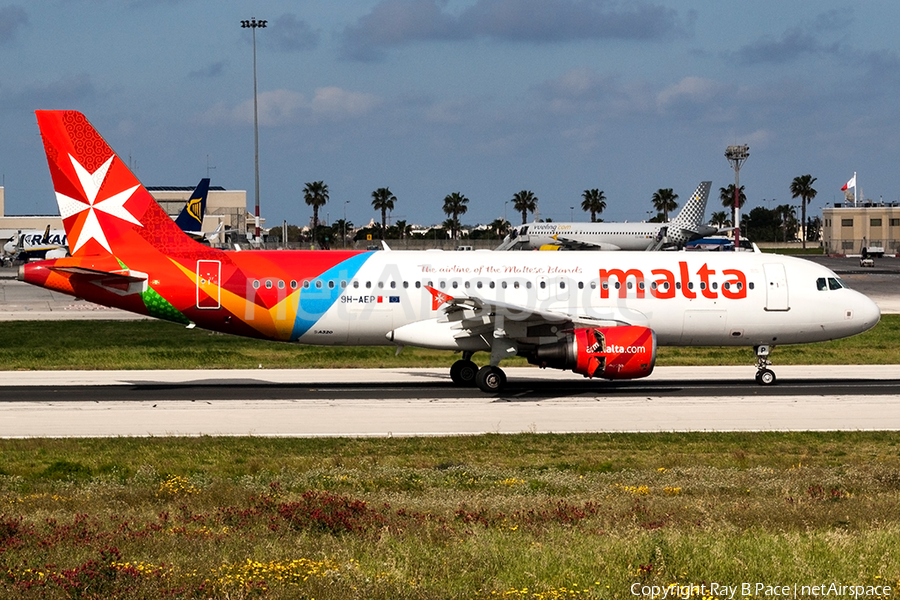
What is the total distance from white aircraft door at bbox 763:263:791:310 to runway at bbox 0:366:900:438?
2.36 metres

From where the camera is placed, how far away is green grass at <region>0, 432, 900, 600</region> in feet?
32.9

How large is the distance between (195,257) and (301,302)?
3174mm

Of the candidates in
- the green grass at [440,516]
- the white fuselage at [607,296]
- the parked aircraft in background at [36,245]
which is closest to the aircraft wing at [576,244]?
the parked aircraft in background at [36,245]

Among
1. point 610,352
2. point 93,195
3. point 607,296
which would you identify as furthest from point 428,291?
point 93,195

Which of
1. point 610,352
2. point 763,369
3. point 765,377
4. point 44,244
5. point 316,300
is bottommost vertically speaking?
point 765,377

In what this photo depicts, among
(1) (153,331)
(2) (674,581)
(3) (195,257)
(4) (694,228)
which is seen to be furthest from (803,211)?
(2) (674,581)

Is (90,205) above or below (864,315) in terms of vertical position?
above

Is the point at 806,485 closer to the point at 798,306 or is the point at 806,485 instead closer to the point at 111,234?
the point at 798,306

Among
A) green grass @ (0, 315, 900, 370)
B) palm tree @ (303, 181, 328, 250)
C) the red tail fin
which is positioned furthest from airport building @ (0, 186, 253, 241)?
the red tail fin

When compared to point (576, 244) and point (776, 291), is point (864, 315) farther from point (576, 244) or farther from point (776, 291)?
point (576, 244)

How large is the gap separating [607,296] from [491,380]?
13.5 feet

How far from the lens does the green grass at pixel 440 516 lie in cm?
1004

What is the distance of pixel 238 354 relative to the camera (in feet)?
124

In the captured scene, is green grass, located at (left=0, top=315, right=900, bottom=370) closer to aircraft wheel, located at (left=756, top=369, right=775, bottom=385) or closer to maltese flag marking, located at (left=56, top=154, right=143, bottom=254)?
aircraft wheel, located at (left=756, top=369, right=775, bottom=385)
